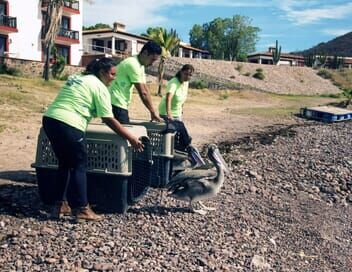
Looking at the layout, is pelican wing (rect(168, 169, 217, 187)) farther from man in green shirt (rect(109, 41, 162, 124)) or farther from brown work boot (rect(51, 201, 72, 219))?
brown work boot (rect(51, 201, 72, 219))

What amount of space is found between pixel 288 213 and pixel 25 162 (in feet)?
14.7

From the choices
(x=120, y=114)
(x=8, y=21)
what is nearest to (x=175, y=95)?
(x=120, y=114)

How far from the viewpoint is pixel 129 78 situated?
638cm

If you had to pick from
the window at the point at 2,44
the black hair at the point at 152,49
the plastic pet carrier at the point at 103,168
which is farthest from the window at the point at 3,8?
the plastic pet carrier at the point at 103,168

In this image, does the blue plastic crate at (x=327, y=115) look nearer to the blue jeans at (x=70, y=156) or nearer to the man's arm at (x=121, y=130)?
the man's arm at (x=121, y=130)

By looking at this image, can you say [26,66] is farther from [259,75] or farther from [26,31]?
[259,75]

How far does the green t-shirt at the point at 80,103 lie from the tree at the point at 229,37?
3378 inches

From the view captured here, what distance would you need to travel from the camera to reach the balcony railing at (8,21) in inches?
1351

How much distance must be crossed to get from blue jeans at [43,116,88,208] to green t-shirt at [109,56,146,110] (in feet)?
4.46

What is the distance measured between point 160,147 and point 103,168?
4.55 ft

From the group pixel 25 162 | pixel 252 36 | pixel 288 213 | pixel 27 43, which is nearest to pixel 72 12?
pixel 27 43

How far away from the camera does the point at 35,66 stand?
31375 millimetres

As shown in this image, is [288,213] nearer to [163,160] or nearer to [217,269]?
[163,160]

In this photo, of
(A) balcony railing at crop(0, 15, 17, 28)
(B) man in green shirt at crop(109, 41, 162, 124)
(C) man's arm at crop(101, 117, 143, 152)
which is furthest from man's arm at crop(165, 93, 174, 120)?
(A) balcony railing at crop(0, 15, 17, 28)
